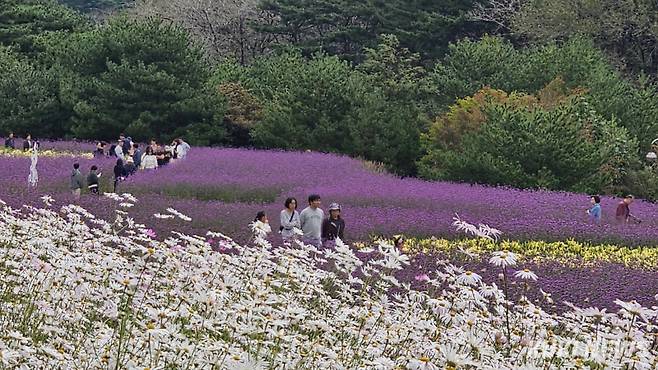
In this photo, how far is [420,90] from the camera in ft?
106

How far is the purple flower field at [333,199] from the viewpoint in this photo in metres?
14.7

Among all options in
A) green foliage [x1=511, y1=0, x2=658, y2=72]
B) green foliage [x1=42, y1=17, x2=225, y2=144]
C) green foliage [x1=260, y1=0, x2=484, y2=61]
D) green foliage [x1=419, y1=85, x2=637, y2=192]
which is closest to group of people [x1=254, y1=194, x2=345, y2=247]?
green foliage [x1=419, y1=85, x2=637, y2=192]

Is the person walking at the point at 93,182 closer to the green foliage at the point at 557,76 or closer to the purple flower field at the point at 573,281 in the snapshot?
the purple flower field at the point at 573,281

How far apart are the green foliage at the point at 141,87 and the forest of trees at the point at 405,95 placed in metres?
0.05

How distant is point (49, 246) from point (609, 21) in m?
35.4

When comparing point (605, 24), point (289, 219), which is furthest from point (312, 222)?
point (605, 24)

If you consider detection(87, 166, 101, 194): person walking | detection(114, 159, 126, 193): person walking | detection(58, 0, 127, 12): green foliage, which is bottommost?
detection(58, 0, 127, 12): green foliage

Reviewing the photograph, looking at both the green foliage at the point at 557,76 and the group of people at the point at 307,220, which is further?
the green foliage at the point at 557,76

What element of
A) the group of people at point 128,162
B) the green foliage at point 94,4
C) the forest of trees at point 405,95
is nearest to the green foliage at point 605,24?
the forest of trees at point 405,95

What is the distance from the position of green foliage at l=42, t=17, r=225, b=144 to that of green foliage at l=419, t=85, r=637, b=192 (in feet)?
34.2

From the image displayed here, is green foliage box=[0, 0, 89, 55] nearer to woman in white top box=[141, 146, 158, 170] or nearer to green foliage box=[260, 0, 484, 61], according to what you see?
green foliage box=[260, 0, 484, 61]

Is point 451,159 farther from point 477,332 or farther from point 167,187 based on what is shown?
point 477,332

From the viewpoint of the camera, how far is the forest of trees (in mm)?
24719

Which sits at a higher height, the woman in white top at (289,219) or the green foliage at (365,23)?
the woman in white top at (289,219)
